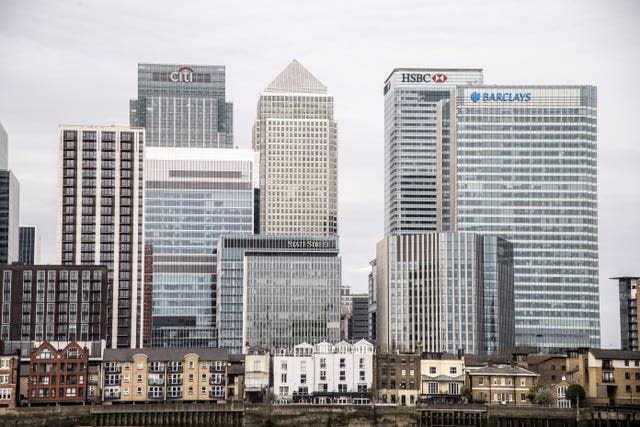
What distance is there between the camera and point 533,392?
640 feet

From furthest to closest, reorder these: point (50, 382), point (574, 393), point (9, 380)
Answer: point (50, 382) < point (9, 380) < point (574, 393)

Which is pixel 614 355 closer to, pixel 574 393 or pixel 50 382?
pixel 574 393

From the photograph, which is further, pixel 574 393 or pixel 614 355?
pixel 614 355

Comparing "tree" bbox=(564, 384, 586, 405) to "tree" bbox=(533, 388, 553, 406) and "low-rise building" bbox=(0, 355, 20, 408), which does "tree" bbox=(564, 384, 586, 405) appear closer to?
"tree" bbox=(533, 388, 553, 406)

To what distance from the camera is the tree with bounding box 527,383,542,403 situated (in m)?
194

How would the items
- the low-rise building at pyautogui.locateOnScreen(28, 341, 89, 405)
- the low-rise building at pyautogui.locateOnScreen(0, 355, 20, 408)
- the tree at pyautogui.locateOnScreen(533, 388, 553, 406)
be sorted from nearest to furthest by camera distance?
Result: 1. the tree at pyautogui.locateOnScreen(533, 388, 553, 406)
2. the low-rise building at pyautogui.locateOnScreen(0, 355, 20, 408)
3. the low-rise building at pyautogui.locateOnScreen(28, 341, 89, 405)

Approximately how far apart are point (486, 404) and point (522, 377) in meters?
10.9

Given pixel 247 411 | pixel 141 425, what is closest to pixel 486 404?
pixel 247 411

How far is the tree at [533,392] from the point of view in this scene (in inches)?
7650

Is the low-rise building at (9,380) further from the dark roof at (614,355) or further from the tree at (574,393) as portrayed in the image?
the dark roof at (614,355)

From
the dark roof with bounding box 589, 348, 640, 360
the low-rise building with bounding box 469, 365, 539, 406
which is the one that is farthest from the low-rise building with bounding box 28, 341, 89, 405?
the dark roof with bounding box 589, 348, 640, 360

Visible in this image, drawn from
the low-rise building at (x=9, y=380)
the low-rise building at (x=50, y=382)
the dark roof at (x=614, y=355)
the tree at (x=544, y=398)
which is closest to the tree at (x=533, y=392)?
the tree at (x=544, y=398)

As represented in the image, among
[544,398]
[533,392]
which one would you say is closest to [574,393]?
[544,398]

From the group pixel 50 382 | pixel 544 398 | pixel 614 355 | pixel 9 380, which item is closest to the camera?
pixel 544 398
